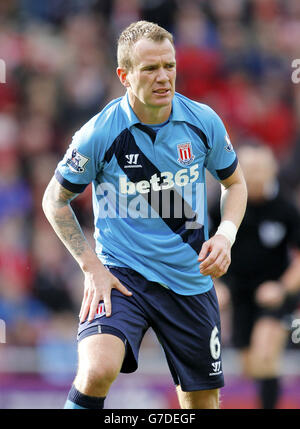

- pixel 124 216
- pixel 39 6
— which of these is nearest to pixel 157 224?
pixel 124 216

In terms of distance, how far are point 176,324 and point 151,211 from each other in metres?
0.67

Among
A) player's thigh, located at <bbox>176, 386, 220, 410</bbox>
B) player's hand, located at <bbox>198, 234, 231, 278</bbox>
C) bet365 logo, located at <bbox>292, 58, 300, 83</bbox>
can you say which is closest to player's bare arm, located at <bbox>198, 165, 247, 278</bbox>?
player's hand, located at <bbox>198, 234, 231, 278</bbox>

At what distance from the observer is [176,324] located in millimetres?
4750

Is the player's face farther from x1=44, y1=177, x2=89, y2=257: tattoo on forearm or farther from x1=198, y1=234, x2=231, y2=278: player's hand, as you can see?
x1=198, y1=234, x2=231, y2=278: player's hand

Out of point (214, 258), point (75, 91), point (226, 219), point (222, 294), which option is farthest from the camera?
point (75, 91)

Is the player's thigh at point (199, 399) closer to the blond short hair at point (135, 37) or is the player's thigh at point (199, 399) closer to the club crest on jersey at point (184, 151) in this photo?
the club crest on jersey at point (184, 151)

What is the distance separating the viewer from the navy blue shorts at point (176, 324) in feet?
15.0

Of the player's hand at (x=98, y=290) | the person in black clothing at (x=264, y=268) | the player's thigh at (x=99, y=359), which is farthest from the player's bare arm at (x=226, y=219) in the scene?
the person in black clothing at (x=264, y=268)

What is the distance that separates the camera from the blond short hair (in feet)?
15.0

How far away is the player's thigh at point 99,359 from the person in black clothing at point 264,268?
310 cm

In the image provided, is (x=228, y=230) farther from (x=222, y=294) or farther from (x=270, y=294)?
(x=270, y=294)

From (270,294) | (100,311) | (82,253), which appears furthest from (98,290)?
(270,294)

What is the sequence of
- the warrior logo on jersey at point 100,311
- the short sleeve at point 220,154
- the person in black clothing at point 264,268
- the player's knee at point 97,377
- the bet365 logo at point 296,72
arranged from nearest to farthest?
the player's knee at point 97,377, the warrior logo on jersey at point 100,311, the short sleeve at point 220,154, the person in black clothing at point 264,268, the bet365 logo at point 296,72

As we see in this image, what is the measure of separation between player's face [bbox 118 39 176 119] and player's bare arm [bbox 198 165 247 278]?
28.0 inches
